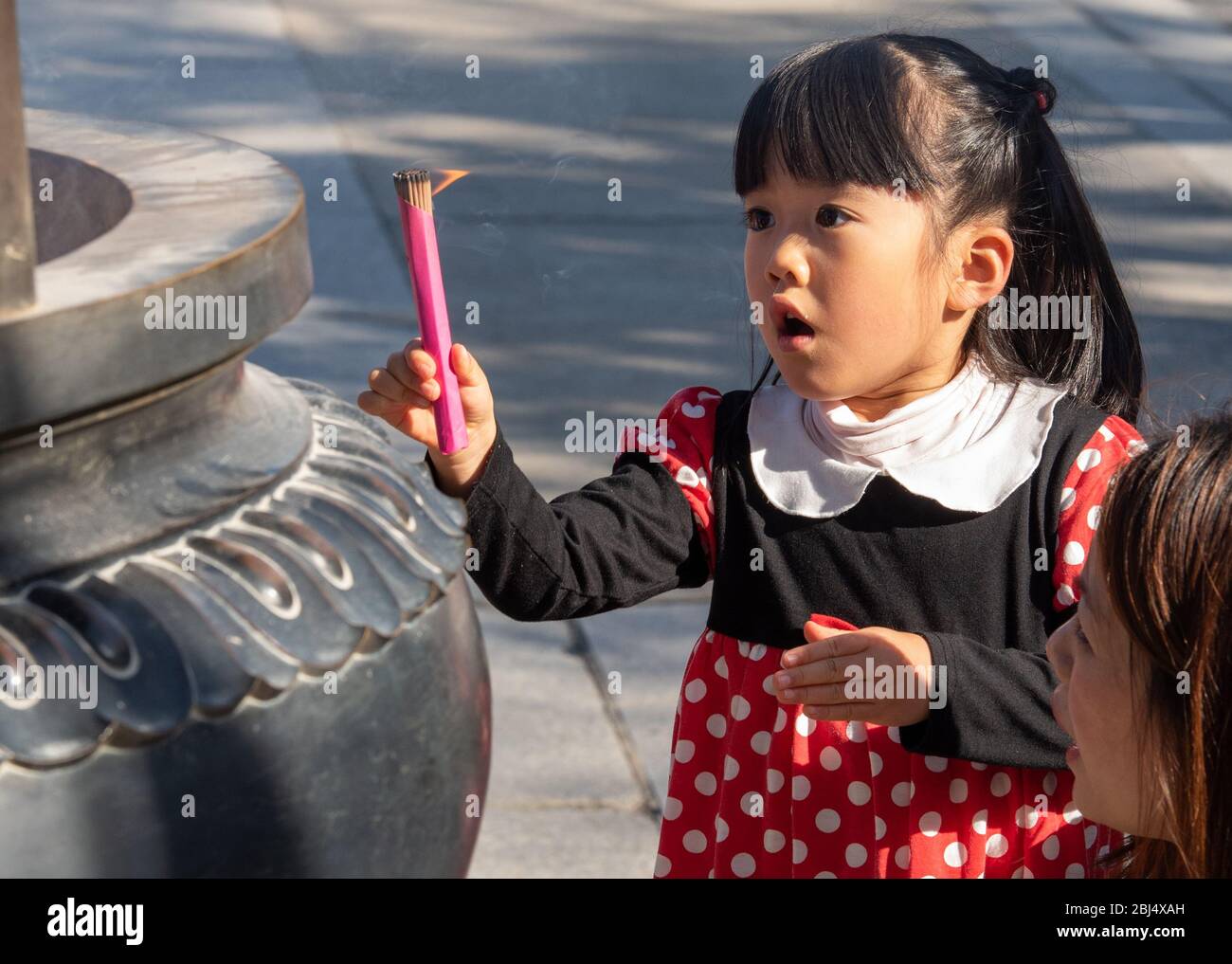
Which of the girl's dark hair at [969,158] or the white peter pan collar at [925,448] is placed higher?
the girl's dark hair at [969,158]

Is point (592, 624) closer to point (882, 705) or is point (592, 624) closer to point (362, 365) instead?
point (362, 365)

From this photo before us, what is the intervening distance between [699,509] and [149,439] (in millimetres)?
513

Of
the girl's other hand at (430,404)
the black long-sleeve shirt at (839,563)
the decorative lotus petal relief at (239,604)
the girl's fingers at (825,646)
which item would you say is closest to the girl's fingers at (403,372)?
the girl's other hand at (430,404)

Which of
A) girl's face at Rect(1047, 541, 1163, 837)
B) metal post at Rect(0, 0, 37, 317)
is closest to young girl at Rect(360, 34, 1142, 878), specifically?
girl's face at Rect(1047, 541, 1163, 837)

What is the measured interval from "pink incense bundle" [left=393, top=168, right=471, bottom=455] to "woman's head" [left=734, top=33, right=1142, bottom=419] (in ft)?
1.04

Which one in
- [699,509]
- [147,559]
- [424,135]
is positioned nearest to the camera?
[147,559]

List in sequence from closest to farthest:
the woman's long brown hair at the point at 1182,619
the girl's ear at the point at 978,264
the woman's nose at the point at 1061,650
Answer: the woman's long brown hair at the point at 1182,619, the woman's nose at the point at 1061,650, the girl's ear at the point at 978,264

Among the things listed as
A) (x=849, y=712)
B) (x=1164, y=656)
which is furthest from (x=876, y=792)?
(x=1164, y=656)

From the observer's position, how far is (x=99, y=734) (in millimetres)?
1419

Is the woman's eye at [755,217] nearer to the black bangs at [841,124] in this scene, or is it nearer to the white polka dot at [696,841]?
the black bangs at [841,124]

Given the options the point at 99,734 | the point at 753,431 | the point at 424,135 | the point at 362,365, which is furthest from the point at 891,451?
the point at 424,135

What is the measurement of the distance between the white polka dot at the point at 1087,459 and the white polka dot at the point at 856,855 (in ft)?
1.32

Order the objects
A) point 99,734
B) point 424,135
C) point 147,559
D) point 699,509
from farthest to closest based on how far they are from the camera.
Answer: point 424,135 < point 699,509 < point 147,559 < point 99,734

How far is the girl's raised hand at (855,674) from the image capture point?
1.42 metres
